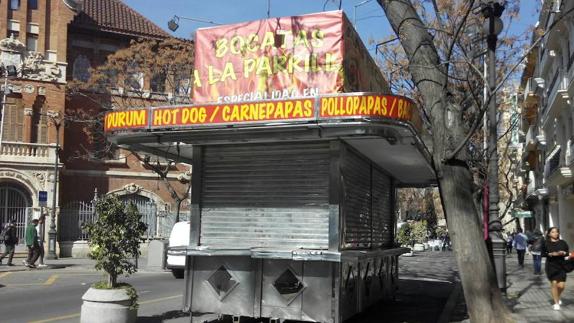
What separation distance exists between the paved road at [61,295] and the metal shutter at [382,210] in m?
3.99

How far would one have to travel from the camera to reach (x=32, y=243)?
20.6 metres

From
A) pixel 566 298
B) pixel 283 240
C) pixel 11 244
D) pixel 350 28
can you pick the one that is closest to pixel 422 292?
pixel 566 298

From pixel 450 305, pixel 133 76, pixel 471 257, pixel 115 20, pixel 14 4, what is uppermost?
pixel 115 20

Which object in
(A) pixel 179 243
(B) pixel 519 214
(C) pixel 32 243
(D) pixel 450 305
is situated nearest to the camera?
(D) pixel 450 305

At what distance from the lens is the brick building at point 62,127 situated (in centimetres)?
3038

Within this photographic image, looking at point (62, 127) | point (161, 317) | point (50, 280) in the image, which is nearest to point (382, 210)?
point (161, 317)

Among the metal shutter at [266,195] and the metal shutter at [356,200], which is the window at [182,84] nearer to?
the metal shutter at [356,200]

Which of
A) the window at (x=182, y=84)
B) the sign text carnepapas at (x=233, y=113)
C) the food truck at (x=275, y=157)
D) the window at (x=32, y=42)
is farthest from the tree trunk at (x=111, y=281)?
the window at (x=32, y=42)

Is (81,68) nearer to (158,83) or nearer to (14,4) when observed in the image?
(14,4)

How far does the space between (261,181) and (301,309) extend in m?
1.96

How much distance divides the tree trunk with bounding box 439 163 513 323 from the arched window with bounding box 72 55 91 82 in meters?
30.3

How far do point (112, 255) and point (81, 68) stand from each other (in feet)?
89.5

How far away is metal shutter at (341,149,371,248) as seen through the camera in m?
8.63

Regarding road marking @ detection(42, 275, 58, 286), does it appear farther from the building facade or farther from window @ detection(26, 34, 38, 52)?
window @ detection(26, 34, 38, 52)
